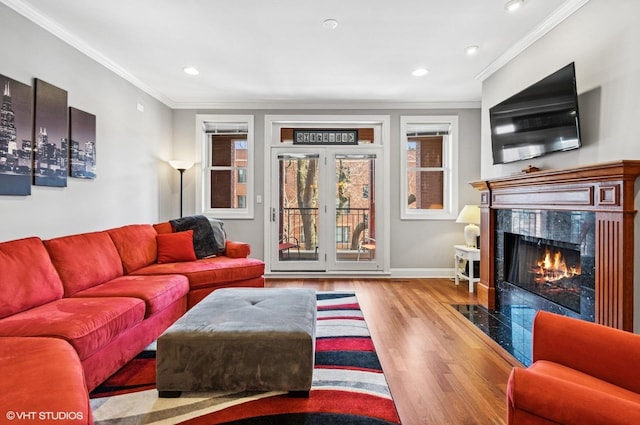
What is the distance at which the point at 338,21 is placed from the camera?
2709 mm

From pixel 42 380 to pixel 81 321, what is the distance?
0.73m

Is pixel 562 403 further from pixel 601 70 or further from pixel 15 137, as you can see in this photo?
pixel 15 137

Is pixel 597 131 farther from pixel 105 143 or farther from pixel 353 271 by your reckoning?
pixel 105 143

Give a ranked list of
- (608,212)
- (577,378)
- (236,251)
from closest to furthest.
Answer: (577,378), (608,212), (236,251)

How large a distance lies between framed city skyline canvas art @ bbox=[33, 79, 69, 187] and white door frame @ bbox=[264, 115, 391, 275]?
2496 mm

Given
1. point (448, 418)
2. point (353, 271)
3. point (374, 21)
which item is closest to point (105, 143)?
point (374, 21)

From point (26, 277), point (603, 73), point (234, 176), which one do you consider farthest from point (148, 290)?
point (603, 73)

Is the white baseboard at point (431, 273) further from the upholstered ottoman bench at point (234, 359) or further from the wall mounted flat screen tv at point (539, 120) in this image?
the upholstered ottoman bench at point (234, 359)

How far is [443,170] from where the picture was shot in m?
4.99

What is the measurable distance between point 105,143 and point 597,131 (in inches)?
173

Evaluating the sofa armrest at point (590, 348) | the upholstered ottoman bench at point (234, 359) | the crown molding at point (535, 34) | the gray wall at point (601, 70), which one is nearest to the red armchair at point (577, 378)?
the sofa armrest at point (590, 348)

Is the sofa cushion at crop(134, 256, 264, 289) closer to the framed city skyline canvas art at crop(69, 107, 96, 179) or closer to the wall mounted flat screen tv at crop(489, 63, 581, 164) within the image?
the framed city skyline canvas art at crop(69, 107, 96, 179)

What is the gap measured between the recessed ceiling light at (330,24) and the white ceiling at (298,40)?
0.03 metres

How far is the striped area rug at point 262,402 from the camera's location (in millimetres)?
1668
